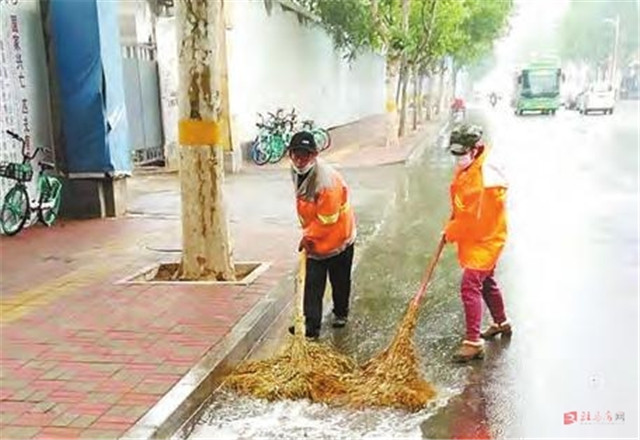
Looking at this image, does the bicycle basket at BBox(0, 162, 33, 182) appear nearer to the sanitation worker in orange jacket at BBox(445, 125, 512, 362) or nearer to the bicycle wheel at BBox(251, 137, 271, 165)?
the sanitation worker in orange jacket at BBox(445, 125, 512, 362)

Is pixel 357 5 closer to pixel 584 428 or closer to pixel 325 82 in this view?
pixel 325 82

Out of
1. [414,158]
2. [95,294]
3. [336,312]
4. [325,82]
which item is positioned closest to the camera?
[336,312]

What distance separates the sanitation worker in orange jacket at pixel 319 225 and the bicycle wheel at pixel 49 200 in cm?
537

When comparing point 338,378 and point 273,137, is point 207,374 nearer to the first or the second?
point 338,378

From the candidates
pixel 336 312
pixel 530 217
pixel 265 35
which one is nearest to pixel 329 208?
pixel 336 312

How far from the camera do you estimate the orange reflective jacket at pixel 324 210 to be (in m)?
5.66

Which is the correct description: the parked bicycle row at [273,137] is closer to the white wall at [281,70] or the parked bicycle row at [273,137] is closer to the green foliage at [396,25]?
the white wall at [281,70]

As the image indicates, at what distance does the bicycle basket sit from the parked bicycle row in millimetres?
8621

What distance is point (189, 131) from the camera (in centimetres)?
714

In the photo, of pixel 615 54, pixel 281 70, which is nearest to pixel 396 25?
pixel 281 70

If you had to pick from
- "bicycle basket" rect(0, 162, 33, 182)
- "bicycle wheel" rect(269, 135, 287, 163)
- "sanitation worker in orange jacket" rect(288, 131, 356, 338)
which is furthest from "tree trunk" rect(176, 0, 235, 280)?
"bicycle wheel" rect(269, 135, 287, 163)

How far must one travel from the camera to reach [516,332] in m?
6.00

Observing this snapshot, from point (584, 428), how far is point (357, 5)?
837 inches

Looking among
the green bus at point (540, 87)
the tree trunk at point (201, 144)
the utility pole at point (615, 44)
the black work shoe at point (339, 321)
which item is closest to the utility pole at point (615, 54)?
the utility pole at point (615, 44)
